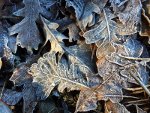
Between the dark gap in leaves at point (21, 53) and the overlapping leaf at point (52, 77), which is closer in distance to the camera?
the overlapping leaf at point (52, 77)

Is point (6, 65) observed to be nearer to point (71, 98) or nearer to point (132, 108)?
point (71, 98)

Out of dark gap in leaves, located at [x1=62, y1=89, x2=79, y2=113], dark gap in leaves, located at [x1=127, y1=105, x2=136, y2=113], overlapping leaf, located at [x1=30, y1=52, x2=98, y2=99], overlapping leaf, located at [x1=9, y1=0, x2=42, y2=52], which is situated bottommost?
dark gap in leaves, located at [x1=127, y1=105, x2=136, y2=113]

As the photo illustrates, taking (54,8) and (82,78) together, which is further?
(54,8)

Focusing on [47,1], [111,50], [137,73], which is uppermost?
[47,1]

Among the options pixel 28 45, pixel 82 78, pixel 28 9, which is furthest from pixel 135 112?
pixel 28 9

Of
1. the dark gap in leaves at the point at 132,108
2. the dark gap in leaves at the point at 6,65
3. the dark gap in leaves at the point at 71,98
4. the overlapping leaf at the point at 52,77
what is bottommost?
the dark gap in leaves at the point at 132,108

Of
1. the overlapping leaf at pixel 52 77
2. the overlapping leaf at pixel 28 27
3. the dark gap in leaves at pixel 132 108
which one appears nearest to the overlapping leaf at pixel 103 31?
the overlapping leaf at pixel 52 77

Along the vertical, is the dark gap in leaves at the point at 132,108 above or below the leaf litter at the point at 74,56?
below

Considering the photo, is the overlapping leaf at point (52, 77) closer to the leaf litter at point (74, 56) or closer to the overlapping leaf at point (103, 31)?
the leaf litter at point (74, 56)

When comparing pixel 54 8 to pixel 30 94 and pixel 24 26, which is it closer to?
pixel 24 26

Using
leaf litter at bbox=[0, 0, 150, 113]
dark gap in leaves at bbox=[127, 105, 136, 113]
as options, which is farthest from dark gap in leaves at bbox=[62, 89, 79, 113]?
dark gap in leaves at bbox=[127, 105, 136, 113]

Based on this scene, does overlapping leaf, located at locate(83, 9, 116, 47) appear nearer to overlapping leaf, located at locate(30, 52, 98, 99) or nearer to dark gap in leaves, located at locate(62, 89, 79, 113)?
overlapping leaf, located at locate(30, 52, 98, 99)
